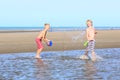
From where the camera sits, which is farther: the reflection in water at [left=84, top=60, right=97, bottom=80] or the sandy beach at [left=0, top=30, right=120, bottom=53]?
the sandy beach at [left=0, top=30, right=120, bottom=53]

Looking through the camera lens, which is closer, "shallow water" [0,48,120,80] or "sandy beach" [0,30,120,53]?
"shallow water" [0,48,120,80]

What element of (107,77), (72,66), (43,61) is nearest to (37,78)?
(107,77)

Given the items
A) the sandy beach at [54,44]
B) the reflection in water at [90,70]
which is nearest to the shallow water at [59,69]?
the reflection in water at [90,70]

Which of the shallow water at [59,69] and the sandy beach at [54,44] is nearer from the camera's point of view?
the shallow water at [59,69]

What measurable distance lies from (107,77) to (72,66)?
2774 mm

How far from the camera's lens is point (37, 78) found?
11.6m

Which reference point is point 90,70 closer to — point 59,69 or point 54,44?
point 59,69

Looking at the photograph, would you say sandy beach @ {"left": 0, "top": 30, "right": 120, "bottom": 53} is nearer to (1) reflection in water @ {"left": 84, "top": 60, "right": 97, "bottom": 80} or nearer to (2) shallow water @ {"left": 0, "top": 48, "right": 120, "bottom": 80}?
(2) shallow water @ {"left": 0, "top": 48, "right": 120, "bottom": 80}

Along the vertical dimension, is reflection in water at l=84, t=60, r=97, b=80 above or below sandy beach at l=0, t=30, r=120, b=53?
below

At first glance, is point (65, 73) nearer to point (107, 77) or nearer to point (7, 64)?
point (107, 77)

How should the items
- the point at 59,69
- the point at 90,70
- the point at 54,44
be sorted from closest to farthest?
the point at 90,70
the point at 59,69
the point at 54,44

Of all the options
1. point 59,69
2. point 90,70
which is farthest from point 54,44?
A: point 90,70

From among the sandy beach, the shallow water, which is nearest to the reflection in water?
the shallow water

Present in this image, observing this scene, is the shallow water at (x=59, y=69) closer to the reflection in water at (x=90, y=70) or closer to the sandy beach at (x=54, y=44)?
the reflection in water at (x=90, y=70)
